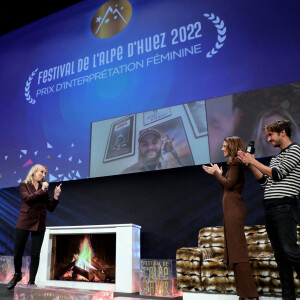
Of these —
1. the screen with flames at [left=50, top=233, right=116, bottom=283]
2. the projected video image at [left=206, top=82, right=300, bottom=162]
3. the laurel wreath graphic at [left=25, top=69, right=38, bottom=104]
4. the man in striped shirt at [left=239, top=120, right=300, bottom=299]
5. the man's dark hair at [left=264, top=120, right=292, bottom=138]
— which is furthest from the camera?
the laurel wreath graphic at [left=25, top=69, right=38, bottom=104]

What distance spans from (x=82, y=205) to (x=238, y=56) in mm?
2682

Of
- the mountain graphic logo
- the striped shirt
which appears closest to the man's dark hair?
the striped shirt

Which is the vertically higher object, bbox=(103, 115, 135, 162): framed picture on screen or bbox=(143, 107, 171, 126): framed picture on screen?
bbox=(143, 107, 171, 126): framed picture on screen

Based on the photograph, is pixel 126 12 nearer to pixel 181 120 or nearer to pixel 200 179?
pixel 181 120

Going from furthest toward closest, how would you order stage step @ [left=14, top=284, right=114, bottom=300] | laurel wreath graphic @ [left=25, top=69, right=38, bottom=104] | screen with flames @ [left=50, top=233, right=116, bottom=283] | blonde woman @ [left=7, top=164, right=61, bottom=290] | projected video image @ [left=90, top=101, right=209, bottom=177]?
laurel wreath graphic @ [left=25, top=69, right=38, bottom=104], screen with flames @ [left=50, top=233, right=116, bottom=283], projected video image @ [left=90, top=101, right=209, bottom=177], blonde woman @ [left=7, top=164, right=61, bottom=290], stage step @ [left=14, top=284, right=114, bottom=300]

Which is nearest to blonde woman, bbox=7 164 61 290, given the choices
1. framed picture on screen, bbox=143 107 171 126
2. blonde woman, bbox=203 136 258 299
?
framed picture on screen, bbox=143 107 171 126

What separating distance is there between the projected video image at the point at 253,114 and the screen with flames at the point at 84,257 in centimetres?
166

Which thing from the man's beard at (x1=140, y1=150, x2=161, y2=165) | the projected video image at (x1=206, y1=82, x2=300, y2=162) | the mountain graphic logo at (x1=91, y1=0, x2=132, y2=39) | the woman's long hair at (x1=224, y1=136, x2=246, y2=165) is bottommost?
the woman's long hair at (x1=224, y1=136, x2=246, y2=165)

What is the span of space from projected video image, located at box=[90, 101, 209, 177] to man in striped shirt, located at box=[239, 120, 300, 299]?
1454mm

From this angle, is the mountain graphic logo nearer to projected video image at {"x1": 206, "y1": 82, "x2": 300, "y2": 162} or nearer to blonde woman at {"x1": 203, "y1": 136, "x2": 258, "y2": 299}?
projected video image at {"x1": 206, "y1": 82, "x2": 300, "y2": 162}

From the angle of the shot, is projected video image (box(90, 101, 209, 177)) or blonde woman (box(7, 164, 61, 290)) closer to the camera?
blonde woman (box(7, 164, 61, 290))

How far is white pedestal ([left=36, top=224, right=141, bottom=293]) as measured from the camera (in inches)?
132

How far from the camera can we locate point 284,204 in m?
1.84

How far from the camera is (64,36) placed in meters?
4.90
